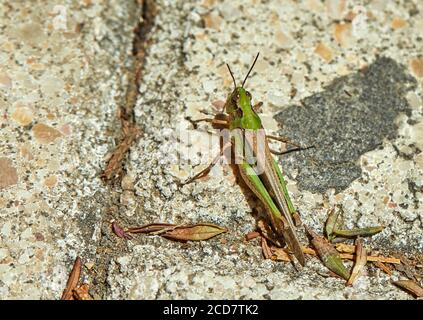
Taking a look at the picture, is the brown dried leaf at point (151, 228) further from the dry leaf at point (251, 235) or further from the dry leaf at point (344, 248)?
the dry leaf at point (344, 248)

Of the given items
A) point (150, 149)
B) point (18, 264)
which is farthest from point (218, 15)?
point (18, 264)

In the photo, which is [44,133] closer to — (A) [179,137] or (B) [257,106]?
(A) [179,137]

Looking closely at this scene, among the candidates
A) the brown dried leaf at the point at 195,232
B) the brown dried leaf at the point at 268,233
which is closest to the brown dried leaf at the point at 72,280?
the brown dried leaf at the point at 195,232

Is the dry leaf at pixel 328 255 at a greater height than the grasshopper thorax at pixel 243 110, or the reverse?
the grasshopper thorax at pixel 243 110

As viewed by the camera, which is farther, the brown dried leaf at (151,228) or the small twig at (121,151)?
the small twig at (121,151)

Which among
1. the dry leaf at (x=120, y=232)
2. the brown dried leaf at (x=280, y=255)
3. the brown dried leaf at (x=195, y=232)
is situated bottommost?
the dry leaf at (x=120, y=232)

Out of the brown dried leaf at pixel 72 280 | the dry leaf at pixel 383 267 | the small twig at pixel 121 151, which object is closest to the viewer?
the brown dried leaf at pixel 72 280

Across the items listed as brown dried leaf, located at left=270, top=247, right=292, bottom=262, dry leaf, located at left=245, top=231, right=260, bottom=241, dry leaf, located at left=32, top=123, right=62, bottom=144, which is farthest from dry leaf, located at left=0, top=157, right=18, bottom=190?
brown dried leaf, located at left=270, top=247, right=292, bottom=262
